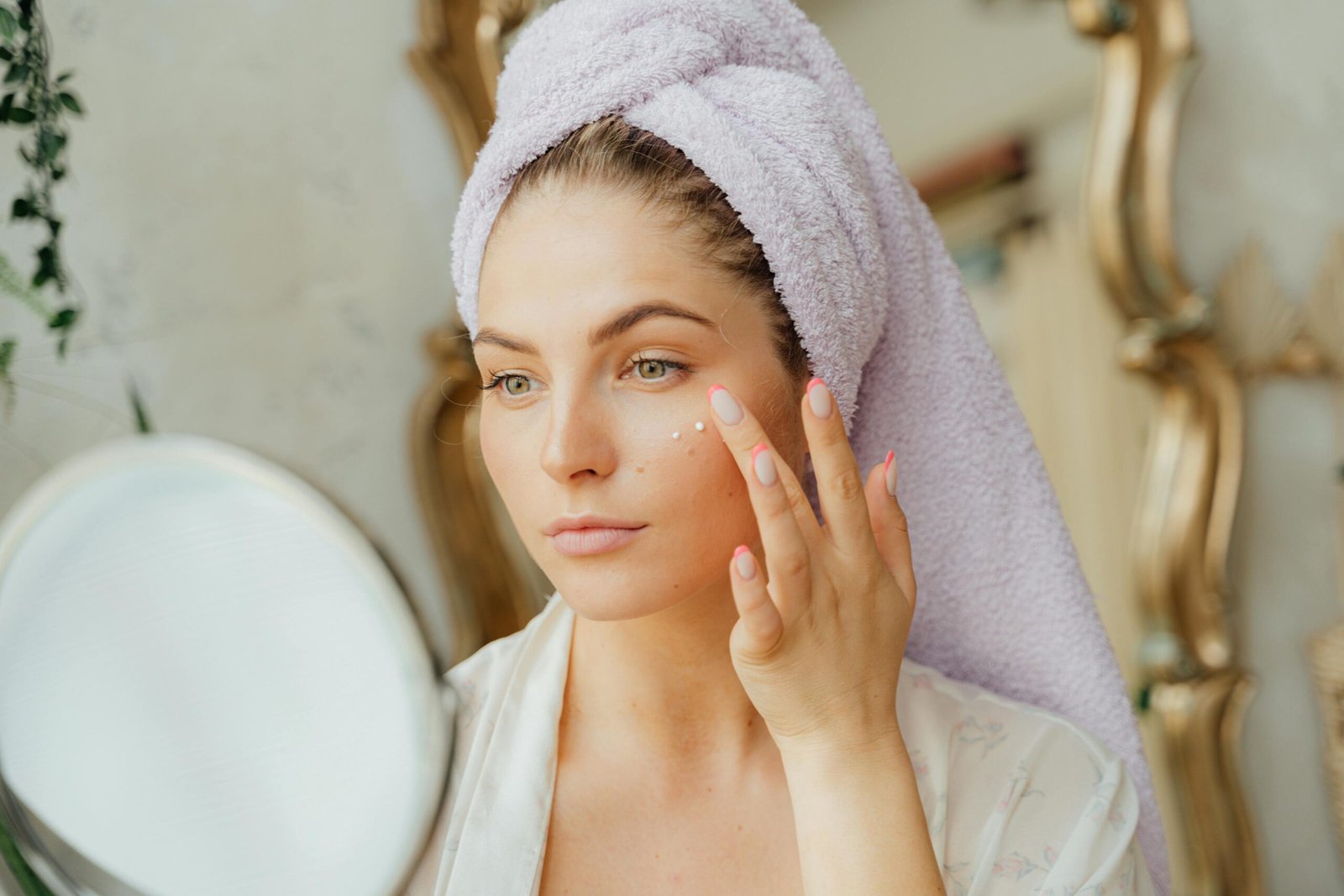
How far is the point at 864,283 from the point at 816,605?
207 mm

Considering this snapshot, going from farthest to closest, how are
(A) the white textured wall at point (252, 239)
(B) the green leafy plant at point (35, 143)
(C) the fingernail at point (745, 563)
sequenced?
(A) the white textured wall at point (252, 239), (B) the green leafy plant at point (35, 143), (C) the fingernail at point (745, 563)

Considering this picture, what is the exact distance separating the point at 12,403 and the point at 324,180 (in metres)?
0.35

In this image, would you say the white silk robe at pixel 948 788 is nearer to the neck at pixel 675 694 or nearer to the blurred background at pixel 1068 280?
the neck at pixel 675 694

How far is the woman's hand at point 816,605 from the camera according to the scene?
50cm

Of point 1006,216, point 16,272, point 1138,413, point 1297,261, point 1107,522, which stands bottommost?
point 1107,522

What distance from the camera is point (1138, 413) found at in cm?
112

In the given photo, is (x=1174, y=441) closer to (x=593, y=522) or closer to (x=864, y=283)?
(x=864, y=283)

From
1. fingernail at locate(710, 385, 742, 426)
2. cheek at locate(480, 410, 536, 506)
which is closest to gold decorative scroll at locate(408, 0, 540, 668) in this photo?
cheek at locate(480, 410, 536, 506)

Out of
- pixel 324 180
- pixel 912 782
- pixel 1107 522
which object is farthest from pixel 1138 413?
pixel 324 180

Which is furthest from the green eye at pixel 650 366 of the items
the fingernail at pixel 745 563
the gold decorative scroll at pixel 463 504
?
the gold decorative scroll at pixel 463 504

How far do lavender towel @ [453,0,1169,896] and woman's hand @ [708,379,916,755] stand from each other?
10 cm

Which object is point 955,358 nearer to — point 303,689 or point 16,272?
point 303,689

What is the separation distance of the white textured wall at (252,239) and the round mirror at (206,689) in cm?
51

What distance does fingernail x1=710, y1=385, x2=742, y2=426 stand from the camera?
20.5 inches
